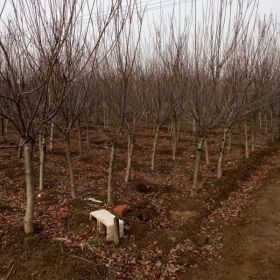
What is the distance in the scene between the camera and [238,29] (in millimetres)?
6742

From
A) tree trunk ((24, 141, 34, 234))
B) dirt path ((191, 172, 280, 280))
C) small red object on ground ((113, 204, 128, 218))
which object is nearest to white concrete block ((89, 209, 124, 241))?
small red object on ground ((113, 204, 128, 218))

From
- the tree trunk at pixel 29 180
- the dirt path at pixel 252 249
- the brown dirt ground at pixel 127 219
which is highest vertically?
the tree trunk at pixel 29 180

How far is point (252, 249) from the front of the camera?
17.6 ft

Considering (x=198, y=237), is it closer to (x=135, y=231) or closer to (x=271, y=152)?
(x=135, y=231)

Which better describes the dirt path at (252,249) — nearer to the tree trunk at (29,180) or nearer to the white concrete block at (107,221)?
the white concrete block at (107,221)

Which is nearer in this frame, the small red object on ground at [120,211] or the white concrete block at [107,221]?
the white concrete block at [107,221]

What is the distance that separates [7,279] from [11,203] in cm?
299

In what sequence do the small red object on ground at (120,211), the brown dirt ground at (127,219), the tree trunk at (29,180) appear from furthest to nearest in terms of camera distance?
the small red object on ground at (120,211), the tree trunk at (29,180), the brown dirt ground at (127,219)

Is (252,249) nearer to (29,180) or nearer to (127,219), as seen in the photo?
(127,219)

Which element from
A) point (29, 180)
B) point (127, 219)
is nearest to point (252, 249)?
point (127, 219)

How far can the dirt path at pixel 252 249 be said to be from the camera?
4.63m

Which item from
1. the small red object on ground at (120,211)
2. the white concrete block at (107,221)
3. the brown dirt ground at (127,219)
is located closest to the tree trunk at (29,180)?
the brown dirt ground at (127,219)

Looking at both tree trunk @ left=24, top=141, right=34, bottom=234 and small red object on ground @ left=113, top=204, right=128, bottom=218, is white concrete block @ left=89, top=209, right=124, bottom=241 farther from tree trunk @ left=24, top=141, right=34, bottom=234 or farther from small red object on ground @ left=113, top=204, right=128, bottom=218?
tree trunk @ left=24, top=141, right=34, bottom=234

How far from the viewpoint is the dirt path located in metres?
4.63
